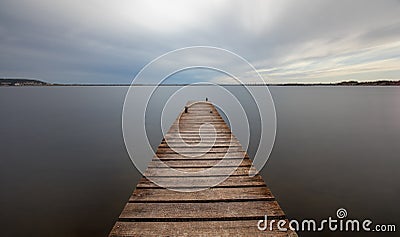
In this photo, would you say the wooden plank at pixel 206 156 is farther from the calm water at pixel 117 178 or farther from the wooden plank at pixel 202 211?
the calm water at pixel 117 178

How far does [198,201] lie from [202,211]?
0.65ft

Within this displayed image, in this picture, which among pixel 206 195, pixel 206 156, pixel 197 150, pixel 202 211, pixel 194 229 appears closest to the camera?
pixel 194 229

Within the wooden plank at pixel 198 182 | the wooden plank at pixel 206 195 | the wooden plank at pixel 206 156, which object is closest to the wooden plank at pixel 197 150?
the wooden plank at pixel 206 156

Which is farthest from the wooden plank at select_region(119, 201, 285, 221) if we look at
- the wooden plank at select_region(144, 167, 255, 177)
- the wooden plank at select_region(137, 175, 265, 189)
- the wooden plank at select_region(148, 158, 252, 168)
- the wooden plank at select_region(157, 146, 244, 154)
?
the wooden plank at select_region(157, 146, 244, 154)

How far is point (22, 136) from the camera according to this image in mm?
10602

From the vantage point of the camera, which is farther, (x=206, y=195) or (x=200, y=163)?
(x=200, y=163)

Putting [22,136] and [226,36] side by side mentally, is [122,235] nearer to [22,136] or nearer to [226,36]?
[226,36]

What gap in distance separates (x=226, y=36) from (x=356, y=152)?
779 centimetres

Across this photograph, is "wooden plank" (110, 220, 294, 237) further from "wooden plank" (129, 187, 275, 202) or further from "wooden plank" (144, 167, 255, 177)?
"wooden plank" (144, 167, 255, 177)

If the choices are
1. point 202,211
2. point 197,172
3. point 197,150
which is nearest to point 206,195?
point 202,211

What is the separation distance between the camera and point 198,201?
2.36 m

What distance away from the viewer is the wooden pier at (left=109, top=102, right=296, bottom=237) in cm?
189

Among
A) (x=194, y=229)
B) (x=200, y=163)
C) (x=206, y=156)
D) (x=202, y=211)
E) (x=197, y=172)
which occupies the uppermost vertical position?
(x=206, y=156)

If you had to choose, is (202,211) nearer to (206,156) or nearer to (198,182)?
(198,182)
